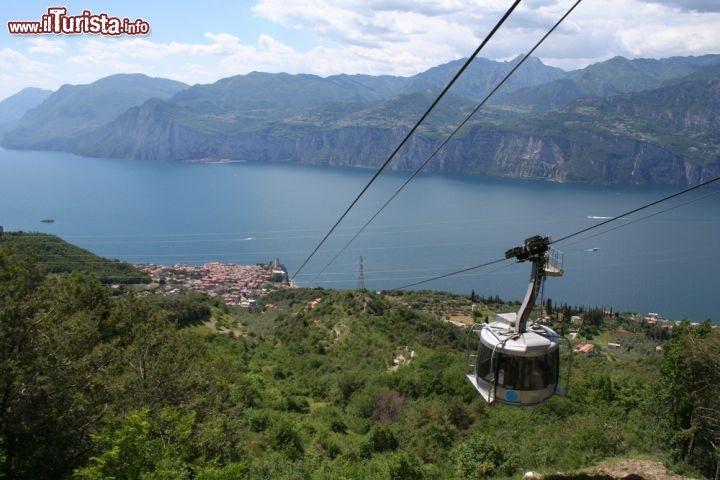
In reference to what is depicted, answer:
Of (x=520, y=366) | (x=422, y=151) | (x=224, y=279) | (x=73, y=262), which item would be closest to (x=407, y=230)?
(x=224, y=279)

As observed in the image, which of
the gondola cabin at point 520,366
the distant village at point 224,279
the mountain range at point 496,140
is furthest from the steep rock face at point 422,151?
the gondola cabin at point 520,366

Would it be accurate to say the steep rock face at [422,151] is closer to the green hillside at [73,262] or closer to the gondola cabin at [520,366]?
the green hillside at [73,262]

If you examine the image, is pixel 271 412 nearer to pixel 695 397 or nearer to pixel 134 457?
pixel 134 457

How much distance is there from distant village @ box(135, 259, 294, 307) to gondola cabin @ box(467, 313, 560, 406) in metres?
38.0

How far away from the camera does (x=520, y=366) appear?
5598mm

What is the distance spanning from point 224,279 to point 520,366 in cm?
4709

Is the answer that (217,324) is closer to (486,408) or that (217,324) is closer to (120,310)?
(120,310)

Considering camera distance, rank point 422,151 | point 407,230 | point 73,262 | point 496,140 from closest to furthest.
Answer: point 73,262 < point 407,230 < point 422,151 < point 496,140

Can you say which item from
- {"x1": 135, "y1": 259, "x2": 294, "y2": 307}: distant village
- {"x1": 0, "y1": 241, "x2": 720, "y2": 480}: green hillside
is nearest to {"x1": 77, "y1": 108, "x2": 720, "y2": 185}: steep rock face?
{"x1": 135, "y1": 259, "x2": 294, "y2": 307}: distant village

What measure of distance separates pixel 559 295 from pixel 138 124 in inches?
6937

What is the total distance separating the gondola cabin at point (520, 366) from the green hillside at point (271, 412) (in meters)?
3.03

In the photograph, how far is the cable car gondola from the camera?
17.7 ft

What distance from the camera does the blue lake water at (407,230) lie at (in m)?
51.3

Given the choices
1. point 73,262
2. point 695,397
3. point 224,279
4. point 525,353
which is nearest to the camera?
point 525,353
